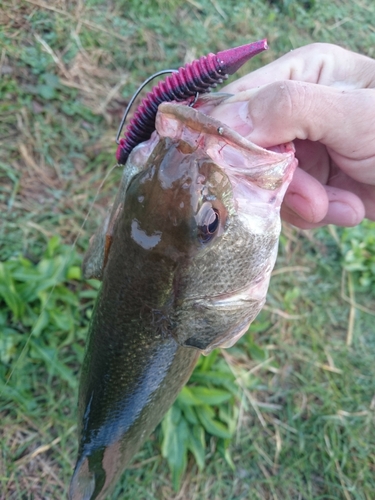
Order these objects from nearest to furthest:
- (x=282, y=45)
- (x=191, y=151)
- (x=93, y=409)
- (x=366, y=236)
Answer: (x=191, y=151)
(x=93, y=409)
(x=366, y=236)
(x=282, y=45)

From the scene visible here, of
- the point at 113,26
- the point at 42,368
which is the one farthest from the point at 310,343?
the point at 113,26

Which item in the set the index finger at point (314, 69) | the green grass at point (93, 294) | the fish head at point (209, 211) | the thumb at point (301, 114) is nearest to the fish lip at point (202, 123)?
the fish head at point (209, 211)

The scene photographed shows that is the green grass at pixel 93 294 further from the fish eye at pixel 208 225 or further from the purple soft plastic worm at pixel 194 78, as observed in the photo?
the fish eye at pixel 208 225

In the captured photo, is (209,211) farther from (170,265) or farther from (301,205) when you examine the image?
(301,205)

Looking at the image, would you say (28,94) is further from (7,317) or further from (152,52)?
(7,317)

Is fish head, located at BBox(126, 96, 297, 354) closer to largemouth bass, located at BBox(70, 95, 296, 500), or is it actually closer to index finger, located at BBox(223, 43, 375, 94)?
largemouth bass, located at BBox(70, 95, 296, 500)

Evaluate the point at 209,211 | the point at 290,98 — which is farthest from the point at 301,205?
the point at 209,211

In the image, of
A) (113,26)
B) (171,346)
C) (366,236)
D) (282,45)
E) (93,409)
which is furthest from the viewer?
(282,45)
